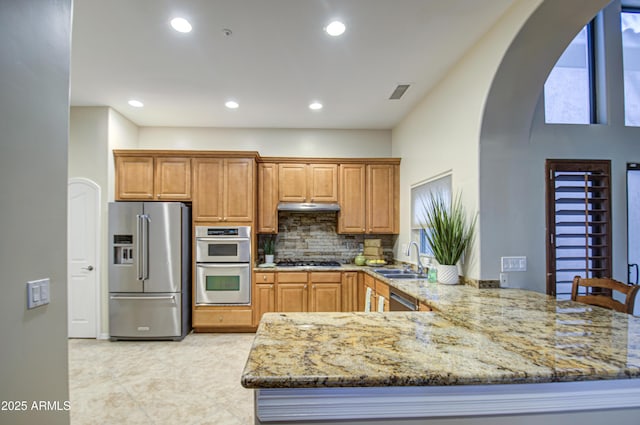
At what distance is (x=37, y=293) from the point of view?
1285 millimetres

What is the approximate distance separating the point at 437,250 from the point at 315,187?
219 cm

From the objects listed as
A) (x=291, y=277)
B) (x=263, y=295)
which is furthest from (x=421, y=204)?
(x=263, y=295)

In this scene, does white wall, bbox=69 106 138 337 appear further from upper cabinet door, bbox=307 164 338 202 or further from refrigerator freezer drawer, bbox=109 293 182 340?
upper cabinet door, bbox=307 164 338 202

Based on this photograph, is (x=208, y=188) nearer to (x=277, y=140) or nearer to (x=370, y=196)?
(x=277, y=140)

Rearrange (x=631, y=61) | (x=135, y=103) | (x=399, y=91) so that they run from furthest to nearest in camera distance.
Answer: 1. (x=135, y=103)
2. (x=399, y=91)
3. (x=631, y=61)

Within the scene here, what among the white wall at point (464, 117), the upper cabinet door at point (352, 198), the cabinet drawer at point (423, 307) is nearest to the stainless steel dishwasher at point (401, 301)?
the cabinet drawer at point (423, 307)

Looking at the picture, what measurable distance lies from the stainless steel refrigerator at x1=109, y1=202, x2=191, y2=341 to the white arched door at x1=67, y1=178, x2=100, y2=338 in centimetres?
27

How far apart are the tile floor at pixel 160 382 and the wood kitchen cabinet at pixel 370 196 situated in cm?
223

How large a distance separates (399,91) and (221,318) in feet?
11.7

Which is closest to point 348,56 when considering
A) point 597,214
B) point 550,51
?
point 550,51

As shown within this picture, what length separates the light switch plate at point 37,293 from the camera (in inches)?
49.3

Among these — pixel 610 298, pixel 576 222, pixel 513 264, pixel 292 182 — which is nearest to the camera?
pixel 610 298

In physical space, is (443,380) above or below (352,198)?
below

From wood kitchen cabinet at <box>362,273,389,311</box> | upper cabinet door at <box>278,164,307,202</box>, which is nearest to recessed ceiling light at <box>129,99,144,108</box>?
upper cabinet door at <box>278,164,307,202</box>
